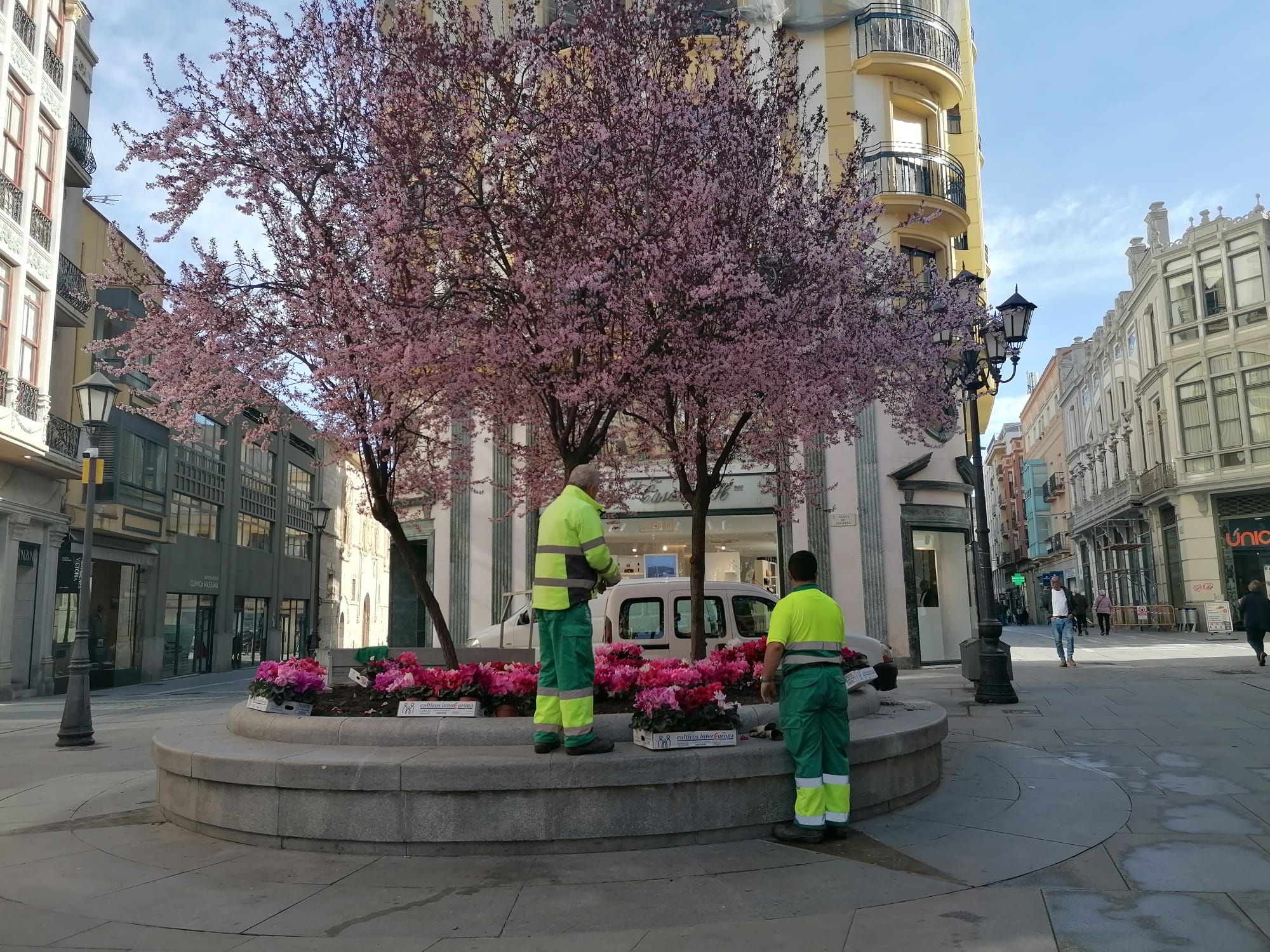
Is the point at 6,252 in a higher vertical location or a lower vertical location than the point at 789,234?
higher

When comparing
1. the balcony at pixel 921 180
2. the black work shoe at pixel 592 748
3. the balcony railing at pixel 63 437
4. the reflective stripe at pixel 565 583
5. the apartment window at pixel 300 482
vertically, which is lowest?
the black work shoe at pixel 592 748

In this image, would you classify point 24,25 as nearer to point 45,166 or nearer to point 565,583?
point 45,166

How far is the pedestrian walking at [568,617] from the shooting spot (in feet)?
19.4

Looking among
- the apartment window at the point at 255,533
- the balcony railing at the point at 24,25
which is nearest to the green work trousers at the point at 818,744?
the balcony railing at the point at 24,25

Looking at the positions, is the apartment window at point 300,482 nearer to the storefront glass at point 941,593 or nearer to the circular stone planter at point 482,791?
the storefront glass at point 941,593

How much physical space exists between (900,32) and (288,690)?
78.2 feet

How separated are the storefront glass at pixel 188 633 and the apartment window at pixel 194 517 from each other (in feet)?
7.38

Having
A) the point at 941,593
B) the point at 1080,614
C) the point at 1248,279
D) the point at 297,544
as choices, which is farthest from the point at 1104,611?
the point at 297,544

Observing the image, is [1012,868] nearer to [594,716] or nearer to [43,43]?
[594,716]

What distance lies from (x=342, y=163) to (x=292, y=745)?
5.11 meters

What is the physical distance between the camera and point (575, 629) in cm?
600

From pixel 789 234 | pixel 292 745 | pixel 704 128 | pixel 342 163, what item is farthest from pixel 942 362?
pixel 292 745

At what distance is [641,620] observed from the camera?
524 inches

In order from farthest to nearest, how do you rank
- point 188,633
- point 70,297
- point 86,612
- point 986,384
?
1. point 188,633
2. point 70,297
3. point 986,384
4. point 86,612
